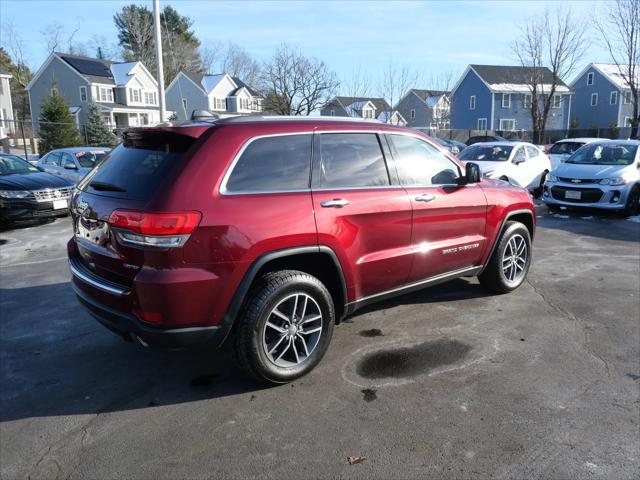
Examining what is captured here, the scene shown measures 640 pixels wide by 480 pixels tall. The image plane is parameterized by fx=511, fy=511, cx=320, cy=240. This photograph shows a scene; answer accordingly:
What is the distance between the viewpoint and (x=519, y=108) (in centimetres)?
5306

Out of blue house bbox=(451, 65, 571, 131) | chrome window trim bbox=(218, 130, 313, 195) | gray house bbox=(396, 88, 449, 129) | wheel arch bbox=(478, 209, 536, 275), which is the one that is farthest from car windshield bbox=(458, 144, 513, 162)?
gray house bbox=(396, 88, 449, 129)

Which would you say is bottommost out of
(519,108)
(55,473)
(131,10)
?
(55,473)

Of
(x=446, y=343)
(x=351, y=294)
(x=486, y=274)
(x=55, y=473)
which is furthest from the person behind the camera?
(x=486, y=274)

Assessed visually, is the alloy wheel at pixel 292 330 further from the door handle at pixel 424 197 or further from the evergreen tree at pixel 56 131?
the evergreen tree at pixel 56 131

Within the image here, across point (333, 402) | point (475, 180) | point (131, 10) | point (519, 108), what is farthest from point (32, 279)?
point (131, 10)

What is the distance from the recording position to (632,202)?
10.9 m

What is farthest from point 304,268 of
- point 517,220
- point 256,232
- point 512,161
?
point 512,161

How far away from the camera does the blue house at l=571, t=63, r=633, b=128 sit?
52938 millimetres

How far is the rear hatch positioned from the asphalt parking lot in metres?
0.93

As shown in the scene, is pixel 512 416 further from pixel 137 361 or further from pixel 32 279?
pixel 32 279

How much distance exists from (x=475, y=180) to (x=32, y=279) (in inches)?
218

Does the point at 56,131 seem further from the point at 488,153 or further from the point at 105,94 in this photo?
the point at 105,94

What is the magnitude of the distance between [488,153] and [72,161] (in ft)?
36.6

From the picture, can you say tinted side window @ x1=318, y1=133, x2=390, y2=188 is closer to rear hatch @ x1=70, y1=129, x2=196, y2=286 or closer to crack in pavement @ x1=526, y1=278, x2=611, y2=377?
rear hatch @ x1=70, y1=129, x2=196, y2=286
